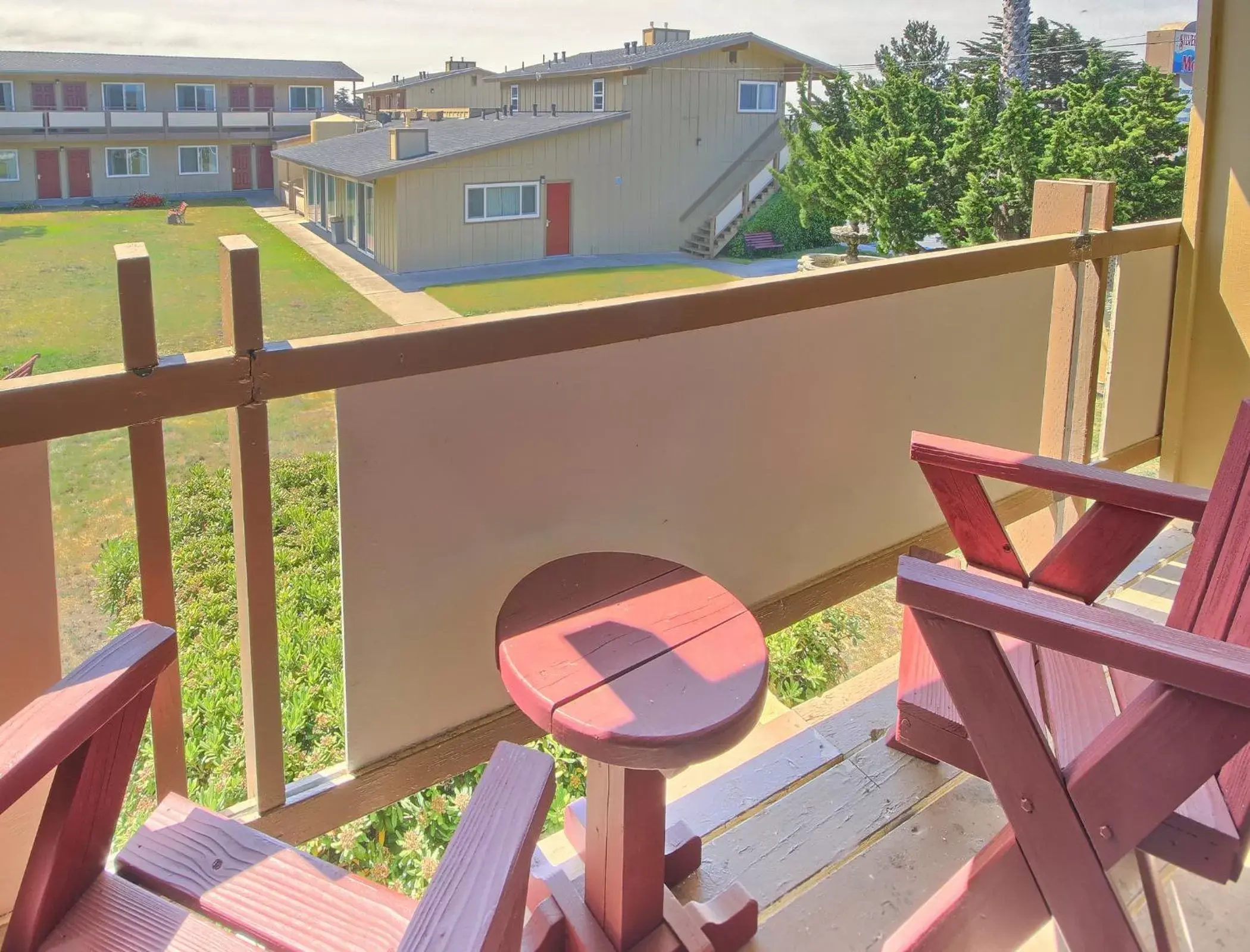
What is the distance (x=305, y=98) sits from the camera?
5.28 metres

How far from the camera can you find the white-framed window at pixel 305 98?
520 cm

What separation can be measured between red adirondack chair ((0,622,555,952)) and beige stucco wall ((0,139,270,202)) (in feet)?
14.5

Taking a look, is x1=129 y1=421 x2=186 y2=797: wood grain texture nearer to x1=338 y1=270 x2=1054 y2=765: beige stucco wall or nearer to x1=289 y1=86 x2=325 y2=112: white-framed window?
x1=338 y1=270 x2=1054 y2=765: beige stucco wall

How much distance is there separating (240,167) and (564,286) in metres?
3.09

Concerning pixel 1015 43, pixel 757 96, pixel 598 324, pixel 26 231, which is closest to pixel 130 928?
pixel 598 324

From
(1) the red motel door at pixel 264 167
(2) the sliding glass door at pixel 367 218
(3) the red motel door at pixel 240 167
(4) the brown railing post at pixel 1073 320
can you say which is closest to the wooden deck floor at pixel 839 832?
(4) the brown railing post at pixel 1073 320

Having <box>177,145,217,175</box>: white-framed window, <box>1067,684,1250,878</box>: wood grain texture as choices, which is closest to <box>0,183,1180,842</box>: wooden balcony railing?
<box>1067,684,1250,878</box>: wood grain texture

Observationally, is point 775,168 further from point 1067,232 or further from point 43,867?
point 43,867

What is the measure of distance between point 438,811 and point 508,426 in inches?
60.0

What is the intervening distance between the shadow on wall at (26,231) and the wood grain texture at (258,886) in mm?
4447

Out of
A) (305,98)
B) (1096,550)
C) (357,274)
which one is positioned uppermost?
(305,98)

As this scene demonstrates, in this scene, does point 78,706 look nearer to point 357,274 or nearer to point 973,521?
point 973,521

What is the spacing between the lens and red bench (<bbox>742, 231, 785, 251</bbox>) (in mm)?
11430

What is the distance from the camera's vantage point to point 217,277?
105 centimetres
